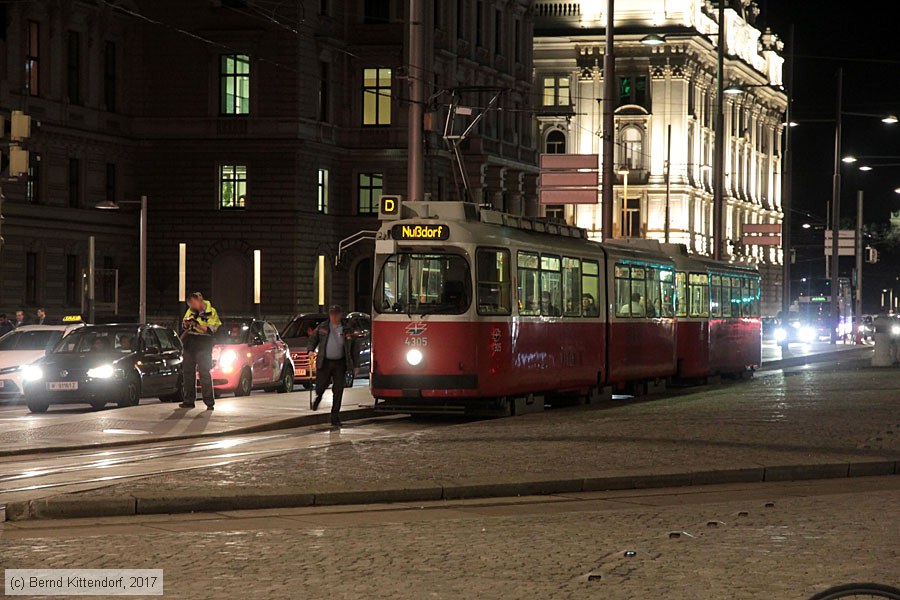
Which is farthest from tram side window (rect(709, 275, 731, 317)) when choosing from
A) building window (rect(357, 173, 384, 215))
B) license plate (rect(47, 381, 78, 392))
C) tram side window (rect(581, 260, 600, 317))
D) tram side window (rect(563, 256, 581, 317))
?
building window (rect(357, 173, 384, 215))

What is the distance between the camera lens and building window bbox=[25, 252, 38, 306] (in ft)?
191

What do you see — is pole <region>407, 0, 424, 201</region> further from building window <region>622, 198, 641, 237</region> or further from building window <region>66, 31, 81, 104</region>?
building window <region>622, 198, 641, 237</region>

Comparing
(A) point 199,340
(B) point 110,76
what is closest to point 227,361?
(A) point 199,340

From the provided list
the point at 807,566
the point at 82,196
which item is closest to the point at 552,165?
the point at 807,566

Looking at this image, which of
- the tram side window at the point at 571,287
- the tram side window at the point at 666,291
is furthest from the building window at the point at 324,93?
the tram side window at the point at 571,287

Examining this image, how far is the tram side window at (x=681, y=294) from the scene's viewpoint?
34.8 meters

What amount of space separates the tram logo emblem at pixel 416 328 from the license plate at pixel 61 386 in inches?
242

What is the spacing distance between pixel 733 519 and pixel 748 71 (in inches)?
4412

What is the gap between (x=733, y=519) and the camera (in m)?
13.0

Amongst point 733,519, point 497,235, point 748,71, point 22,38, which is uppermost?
point 748,71

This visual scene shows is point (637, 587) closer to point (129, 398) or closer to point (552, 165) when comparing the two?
point (129, 398)

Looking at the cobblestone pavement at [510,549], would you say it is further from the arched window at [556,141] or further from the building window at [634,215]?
the building window at [634,215]

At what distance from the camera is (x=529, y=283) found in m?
26.4

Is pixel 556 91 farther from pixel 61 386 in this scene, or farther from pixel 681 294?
pixel 61 386
